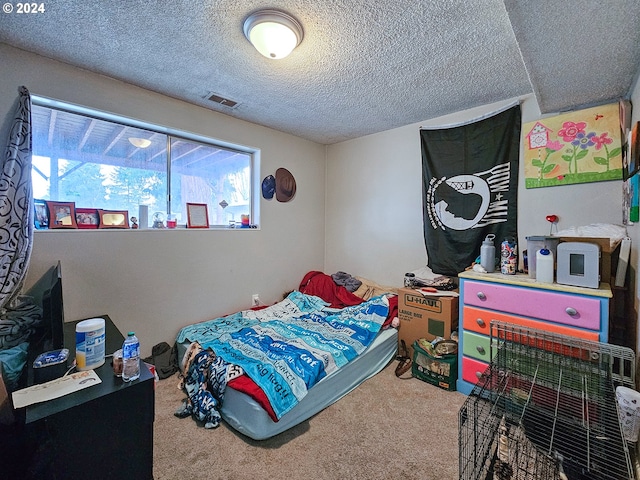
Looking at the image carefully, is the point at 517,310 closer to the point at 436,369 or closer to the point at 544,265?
the point at 544,265

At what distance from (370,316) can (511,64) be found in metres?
2.30

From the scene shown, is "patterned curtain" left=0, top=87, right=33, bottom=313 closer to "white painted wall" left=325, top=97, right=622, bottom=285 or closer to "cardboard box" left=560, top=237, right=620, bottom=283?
"white painted wall" left=325, top=97, right=622, bottom=285

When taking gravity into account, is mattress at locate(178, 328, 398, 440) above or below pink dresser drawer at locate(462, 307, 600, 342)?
below

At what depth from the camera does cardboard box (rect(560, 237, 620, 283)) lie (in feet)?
5.75

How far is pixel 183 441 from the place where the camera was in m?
1.64

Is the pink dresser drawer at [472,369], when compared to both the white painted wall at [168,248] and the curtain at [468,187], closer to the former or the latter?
the curtain at [468,187]

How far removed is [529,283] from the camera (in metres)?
1.85

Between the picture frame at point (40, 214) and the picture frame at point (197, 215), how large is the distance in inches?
39.8

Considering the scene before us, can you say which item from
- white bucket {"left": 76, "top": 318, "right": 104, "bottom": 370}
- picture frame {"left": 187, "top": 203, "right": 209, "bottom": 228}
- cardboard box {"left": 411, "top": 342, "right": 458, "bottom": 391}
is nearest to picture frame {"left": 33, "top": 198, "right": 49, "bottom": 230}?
picture frame {"left": 187, "top": 203, "right": 209, "bottom": 228}

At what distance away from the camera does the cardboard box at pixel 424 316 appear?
7.84 ft

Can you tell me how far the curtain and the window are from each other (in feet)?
6.88

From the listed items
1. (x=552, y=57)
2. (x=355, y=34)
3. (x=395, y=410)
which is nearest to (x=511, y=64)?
(x=552, y=57)

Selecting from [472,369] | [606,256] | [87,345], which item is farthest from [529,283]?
[87,345]

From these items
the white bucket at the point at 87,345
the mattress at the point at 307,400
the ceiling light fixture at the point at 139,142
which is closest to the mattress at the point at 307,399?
the mattress at the point at 307,400
